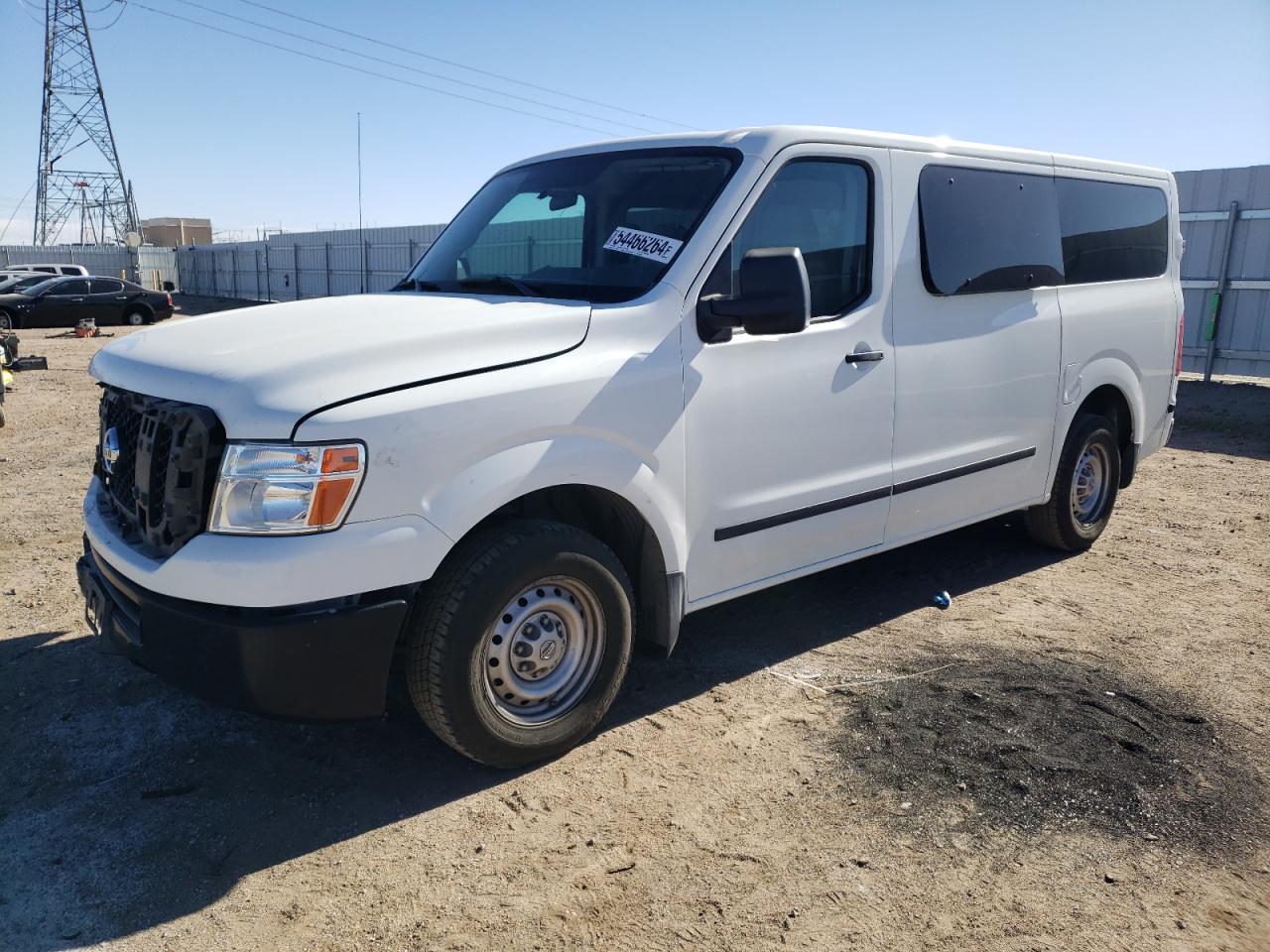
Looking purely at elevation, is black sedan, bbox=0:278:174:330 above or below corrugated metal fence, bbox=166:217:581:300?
below

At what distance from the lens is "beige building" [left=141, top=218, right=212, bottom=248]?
6059 cm

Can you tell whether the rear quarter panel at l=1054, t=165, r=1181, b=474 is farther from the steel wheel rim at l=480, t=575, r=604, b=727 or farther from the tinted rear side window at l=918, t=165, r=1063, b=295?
the steel wheel rim at l=480, t=575, r=604, b=727

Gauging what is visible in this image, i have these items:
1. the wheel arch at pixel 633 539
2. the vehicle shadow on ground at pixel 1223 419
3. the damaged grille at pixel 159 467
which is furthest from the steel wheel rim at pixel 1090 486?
the damaged grille at pixel 159 467

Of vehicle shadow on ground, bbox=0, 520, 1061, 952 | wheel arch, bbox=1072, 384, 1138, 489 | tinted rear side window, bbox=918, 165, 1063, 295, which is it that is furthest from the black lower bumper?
wheel arch, bbox=1072, 384, 1138, 489

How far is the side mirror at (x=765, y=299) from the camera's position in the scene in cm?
346

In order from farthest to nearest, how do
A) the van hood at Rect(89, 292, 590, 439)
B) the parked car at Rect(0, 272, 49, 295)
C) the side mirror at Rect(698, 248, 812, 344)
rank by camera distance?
1. the parked car at Rect(0, 272, 49, 295)
2. the side mirror at Rect(698, 248, 812, 344)
3. the van hood at Rect(89, 292, 590, 439)

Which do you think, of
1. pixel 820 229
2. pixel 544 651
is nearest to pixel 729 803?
pixel 544 651

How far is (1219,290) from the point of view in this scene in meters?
14.6

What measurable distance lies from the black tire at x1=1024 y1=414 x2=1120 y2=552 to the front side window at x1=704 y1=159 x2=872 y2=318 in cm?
227

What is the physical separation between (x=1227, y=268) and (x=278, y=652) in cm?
1559

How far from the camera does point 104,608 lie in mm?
3307

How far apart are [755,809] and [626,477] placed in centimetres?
119

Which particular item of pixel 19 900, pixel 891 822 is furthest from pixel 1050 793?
Answer: pixel 19 900

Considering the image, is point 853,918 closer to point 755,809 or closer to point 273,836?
point 755,809
